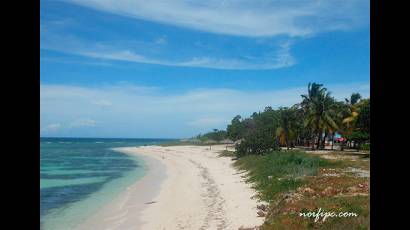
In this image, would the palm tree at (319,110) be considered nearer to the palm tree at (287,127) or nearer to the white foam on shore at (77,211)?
the palm tree at (287,127)

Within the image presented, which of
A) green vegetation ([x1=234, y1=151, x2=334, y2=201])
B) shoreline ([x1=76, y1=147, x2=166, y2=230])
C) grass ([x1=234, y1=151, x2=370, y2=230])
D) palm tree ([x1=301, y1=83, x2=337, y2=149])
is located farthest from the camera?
palm tree ([x1=301, y1=83, x2=337, y2=149])

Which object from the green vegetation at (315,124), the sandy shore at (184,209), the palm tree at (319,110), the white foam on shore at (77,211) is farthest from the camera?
the palm tree at (319,110)

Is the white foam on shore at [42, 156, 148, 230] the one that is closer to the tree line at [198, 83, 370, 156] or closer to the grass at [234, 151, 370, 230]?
the grass at [234, 151, 370, 230]

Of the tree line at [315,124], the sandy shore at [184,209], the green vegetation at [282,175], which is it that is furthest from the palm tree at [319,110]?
the sandy shore at [184,209]

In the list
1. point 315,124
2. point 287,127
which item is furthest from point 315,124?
point 287,127

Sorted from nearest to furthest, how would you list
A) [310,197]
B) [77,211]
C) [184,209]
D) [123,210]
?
[310,197]
[184,209]
[123,210]
[77,211]

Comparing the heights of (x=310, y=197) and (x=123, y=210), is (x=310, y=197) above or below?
above

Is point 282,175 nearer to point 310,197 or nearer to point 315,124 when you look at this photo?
point 310,197

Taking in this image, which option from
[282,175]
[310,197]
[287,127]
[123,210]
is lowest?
[123,210]

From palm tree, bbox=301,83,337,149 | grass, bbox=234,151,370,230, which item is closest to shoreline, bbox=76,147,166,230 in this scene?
grass, bbox=234,151,370,230

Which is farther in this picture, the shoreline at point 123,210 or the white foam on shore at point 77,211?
the white foam on shore at point 77,211
